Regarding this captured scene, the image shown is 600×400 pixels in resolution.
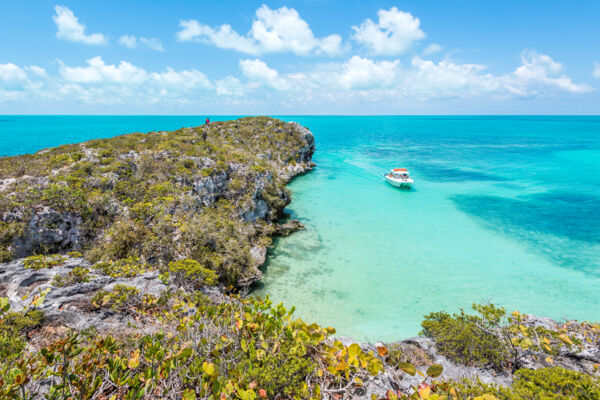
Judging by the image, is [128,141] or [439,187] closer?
[128,141]

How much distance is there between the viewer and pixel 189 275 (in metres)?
10.8

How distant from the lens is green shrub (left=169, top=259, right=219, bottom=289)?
1068 centimetres

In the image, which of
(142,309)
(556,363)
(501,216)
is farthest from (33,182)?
(501,216)

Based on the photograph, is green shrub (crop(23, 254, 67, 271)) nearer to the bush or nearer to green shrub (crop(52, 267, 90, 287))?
green shrub (crop(52, 267, 90, 287))

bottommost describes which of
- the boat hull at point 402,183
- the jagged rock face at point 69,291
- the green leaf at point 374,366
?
the boat hull at point 402,183

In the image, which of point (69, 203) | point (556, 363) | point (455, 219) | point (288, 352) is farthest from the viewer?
point (455, 219)

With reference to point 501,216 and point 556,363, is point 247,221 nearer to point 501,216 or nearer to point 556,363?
point 556,363

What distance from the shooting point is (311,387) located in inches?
170

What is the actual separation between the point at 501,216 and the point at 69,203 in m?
34.4

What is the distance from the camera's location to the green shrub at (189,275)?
35.0 feet

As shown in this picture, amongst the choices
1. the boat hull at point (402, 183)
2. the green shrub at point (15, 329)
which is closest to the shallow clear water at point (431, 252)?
the boat hull at point (402, 183)

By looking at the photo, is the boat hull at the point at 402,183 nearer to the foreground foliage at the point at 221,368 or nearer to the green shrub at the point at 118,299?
the foreground foliage at the point at 221,368

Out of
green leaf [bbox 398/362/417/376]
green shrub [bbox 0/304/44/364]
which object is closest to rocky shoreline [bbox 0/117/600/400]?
green leaf [bbox 398/362/417/376]

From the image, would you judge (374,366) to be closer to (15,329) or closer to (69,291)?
(15,329)
